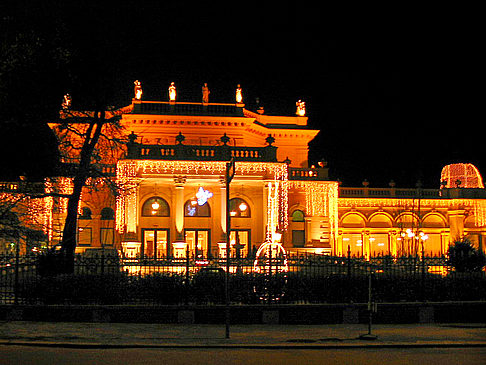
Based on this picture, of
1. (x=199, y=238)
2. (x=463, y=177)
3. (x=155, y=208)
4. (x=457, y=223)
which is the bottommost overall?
(x=199, y=238)

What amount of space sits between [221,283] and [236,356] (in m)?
6.17

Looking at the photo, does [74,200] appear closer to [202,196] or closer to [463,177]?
[202,196]

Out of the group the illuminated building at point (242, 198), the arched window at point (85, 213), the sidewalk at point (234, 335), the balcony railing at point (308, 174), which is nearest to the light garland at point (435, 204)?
the illuminated building at point (242, 198)

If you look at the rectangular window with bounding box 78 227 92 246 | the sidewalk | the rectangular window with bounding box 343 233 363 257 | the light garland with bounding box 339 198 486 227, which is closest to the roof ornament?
the light garland with bounding box 339 198 486 227

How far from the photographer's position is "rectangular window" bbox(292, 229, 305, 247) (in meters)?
43.3

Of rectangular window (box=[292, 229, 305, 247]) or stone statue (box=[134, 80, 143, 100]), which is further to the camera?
stone statue (box=[134, 80, 143, 100])

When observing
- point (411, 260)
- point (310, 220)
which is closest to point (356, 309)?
point (411, 260)

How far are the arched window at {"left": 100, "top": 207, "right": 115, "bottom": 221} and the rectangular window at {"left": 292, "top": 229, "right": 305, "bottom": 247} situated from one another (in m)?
12.8

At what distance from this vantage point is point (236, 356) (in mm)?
12102

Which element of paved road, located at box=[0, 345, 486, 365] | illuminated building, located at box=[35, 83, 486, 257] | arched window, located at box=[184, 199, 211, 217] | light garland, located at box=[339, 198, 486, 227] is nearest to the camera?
paved road, located at box=[0, 345, 486, 365]

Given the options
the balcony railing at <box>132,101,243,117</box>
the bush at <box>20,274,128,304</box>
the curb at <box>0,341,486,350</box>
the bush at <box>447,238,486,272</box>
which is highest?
the balcony railing at <box>132,101,243,117</box>

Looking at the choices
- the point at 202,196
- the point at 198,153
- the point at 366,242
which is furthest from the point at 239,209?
the point at 366,242

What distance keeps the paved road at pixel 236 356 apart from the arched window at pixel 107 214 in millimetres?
28926

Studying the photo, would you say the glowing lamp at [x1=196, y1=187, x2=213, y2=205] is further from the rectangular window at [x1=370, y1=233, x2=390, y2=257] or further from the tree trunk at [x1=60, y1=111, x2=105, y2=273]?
the rectangular window at [x1=370, y1=233, x2=390, y2=257]
